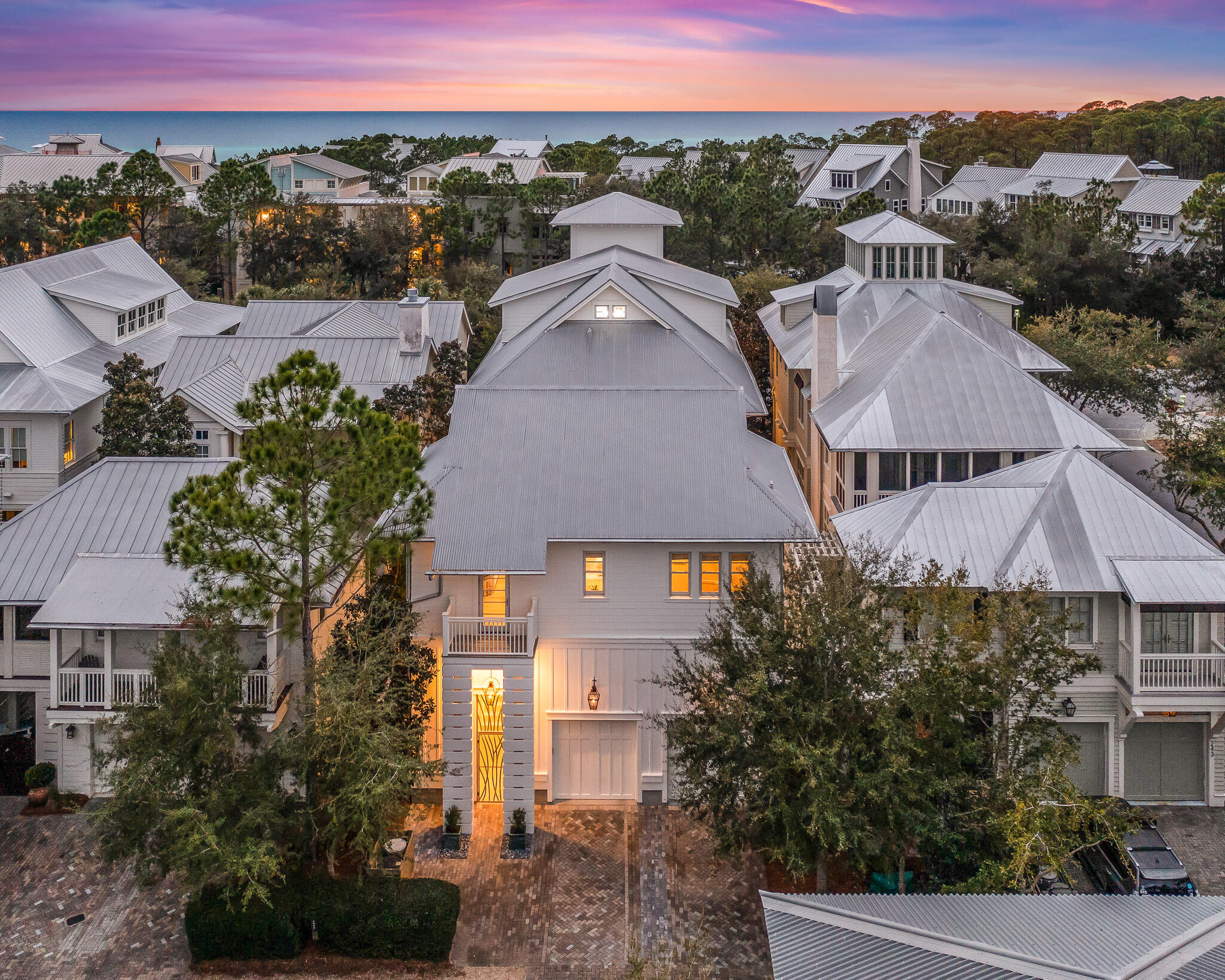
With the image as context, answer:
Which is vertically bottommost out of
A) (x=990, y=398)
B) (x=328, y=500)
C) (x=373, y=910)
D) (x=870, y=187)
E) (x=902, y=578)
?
(x=373, y=910)

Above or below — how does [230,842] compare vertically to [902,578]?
below

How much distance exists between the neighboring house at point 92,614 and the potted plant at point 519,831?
Result: 18.3 ft

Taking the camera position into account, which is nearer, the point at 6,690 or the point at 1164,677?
the point at 1164,677

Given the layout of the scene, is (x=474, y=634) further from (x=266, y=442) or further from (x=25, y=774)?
(x=25, y=774)

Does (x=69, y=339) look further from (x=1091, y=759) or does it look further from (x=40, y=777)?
(x=1091, y=759)

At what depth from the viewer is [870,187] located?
106m

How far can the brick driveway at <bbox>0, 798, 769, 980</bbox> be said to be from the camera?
76.1ft

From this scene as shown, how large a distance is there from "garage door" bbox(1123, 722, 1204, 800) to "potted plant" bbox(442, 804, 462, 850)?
15080 millimetres

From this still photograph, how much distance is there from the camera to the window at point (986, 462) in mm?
36594

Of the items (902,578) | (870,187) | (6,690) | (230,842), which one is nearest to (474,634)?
(230,842)

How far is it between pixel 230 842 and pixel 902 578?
13.7m

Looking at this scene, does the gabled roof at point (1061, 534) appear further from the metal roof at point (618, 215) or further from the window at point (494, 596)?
the metal roof at point (618, 215)

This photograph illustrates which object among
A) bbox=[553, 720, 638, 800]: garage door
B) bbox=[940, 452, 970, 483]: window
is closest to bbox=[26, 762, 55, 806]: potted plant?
bbox=[553, 720, 638, 800]: garage door

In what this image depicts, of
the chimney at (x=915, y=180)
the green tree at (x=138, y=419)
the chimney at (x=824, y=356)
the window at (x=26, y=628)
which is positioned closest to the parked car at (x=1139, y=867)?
the chimney at (x=824, y=356)
